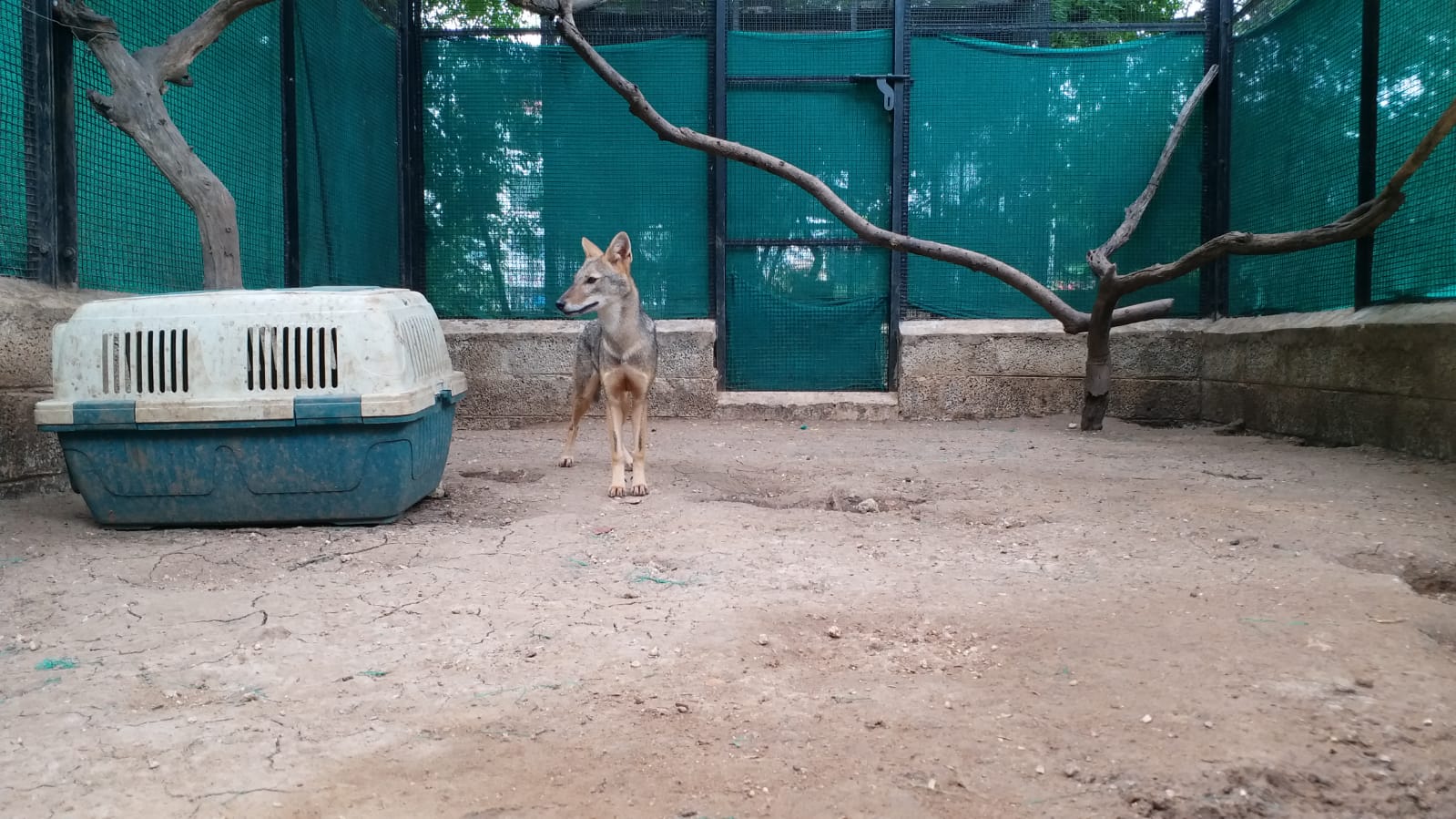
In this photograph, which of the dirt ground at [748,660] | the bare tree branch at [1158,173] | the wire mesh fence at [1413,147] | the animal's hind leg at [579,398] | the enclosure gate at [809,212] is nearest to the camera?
the dirt ground at [748,660]

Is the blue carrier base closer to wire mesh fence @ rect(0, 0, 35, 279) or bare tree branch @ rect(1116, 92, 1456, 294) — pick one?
wire mesh fence @ rect(0, 0, 35, 279)

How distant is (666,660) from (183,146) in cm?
377

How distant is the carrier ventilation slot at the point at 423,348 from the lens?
4.19 metres

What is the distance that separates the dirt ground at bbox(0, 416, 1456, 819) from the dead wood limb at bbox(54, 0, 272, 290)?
144 centimetres

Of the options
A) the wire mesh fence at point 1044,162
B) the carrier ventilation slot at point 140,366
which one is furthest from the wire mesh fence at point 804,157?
the carrier ventilation slot at point 140,366

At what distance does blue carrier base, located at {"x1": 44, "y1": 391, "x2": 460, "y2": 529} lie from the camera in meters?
3.94

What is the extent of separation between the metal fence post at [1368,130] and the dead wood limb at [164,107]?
6.72 metres

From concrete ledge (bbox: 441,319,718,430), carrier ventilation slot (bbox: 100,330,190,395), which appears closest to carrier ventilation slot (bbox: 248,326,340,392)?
carrier ventilation slot (bbox: 100,330,190,395)

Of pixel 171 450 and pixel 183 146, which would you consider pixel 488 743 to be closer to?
pixel 171 450

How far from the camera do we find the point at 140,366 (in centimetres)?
391

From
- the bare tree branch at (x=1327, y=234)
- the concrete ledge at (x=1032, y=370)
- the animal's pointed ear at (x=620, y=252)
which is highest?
the bare tree branch at (x=1327, y=234)

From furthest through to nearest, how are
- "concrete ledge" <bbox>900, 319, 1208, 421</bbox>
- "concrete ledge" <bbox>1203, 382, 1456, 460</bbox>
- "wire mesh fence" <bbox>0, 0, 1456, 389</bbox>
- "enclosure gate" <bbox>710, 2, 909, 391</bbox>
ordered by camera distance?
1. "enclosure gate" <bbox>710, 2, 909, 391</bbox>
2. "wire mesh fence" <bbox>0, 0, 1456, 389</bbox>
3. "concrete ledge" <bbox>900, 319, 1208, 421</bbox>
4. "concrete ledge" <bbox>1203, 382, 1456, 460</bbox>

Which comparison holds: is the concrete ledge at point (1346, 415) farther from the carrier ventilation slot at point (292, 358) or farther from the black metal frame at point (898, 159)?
the carrier ventilation slot at point (292, 358)

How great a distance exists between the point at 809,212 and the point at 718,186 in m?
0.85
